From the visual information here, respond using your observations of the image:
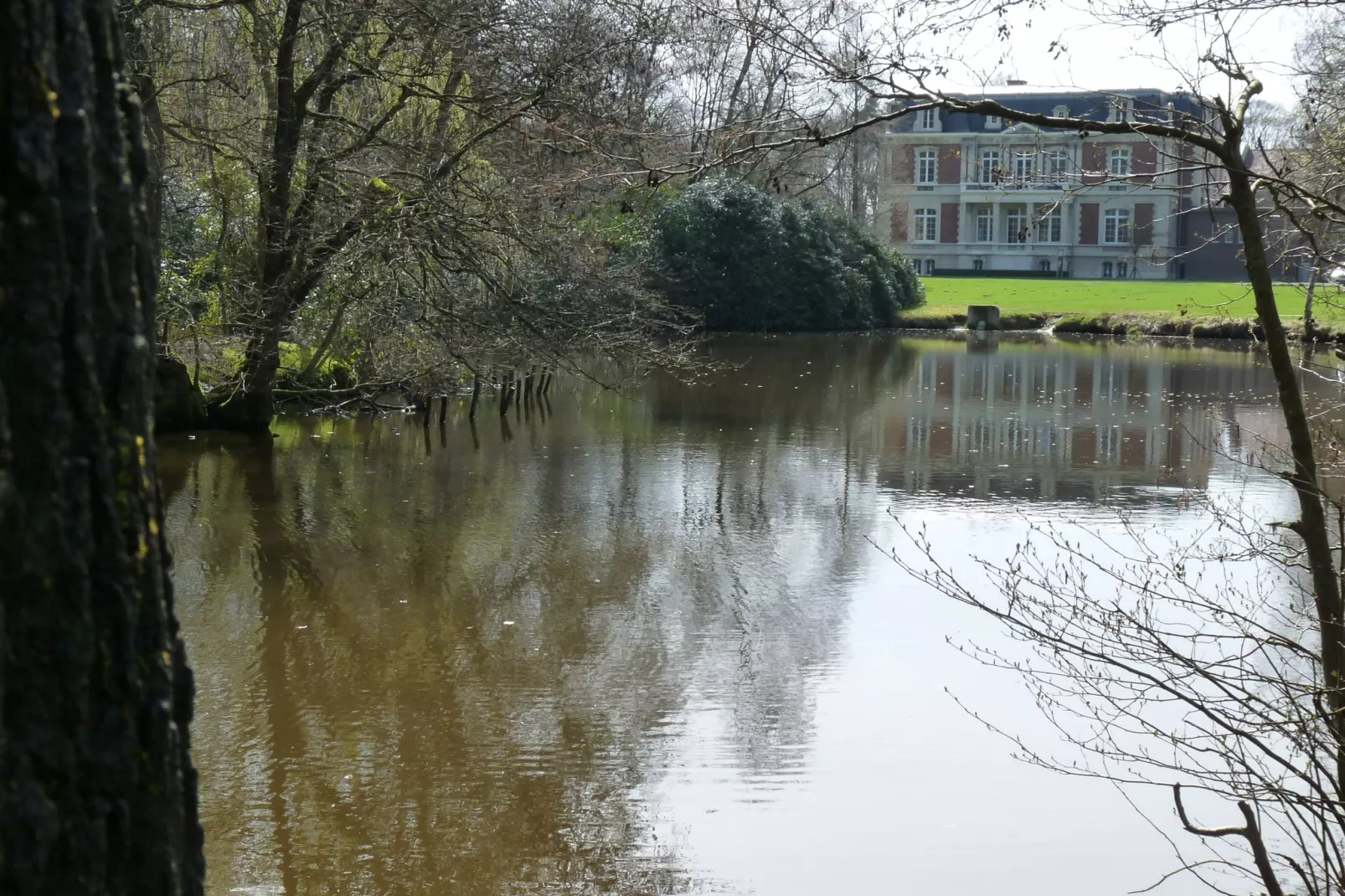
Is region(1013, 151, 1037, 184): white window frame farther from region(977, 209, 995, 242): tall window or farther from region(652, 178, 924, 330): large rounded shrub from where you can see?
region(977, 209, 995, 242): tall window

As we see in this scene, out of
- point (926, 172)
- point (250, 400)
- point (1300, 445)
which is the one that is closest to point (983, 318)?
point (926, 172)

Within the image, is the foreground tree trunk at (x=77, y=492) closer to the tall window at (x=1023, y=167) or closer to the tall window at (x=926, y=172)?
the tall window at (x=1023, y=167)

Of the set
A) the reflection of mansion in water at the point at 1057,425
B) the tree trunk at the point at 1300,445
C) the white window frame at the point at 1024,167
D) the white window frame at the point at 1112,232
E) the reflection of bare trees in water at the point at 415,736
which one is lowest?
the reflection of bare trees in water at the point at 415,736

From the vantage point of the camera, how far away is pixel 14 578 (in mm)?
1460

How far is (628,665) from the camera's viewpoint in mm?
8008

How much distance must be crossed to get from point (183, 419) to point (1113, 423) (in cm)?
1172

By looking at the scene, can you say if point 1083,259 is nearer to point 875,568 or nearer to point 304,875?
point 875,568

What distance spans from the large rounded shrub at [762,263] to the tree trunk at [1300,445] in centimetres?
2820

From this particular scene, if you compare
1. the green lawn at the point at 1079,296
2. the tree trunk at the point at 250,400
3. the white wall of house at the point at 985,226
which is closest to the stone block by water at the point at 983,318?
the green lawn at the point at 1079,296

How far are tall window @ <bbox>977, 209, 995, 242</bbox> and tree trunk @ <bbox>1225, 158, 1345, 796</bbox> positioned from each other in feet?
198

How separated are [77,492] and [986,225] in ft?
212

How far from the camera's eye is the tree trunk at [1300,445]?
13.7 ft

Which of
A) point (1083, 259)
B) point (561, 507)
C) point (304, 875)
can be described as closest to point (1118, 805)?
point (304, 875)

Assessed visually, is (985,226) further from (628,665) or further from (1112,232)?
(628,665)
